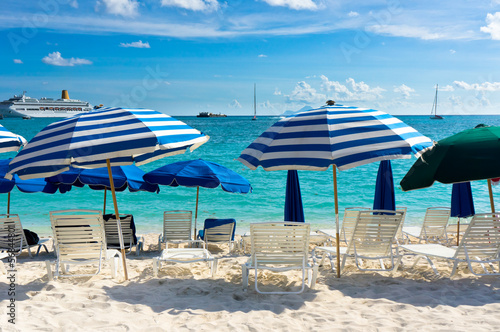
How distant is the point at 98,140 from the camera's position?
14.0 feet

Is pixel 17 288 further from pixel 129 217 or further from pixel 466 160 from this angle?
pixel 466 160

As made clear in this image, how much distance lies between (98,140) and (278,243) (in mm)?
2164

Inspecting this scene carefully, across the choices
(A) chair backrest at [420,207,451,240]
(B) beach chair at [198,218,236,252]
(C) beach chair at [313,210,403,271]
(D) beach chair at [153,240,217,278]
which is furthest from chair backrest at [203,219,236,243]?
(A) chair backrest at [420,207,451,240]

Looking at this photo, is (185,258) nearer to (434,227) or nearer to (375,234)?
(375,234)

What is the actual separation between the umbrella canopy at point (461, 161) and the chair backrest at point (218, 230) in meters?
4.05

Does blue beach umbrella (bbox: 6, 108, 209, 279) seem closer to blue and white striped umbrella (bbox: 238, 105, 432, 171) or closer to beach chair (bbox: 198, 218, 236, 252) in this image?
blue and white striped umbrella (bbox: 238, 105, 432, 171)

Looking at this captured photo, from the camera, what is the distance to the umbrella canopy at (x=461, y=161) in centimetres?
429

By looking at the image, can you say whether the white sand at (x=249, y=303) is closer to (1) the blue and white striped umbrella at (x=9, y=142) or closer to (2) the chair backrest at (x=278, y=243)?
(2) the chair backrest at (x=278, y=243)

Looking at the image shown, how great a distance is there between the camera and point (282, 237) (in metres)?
4.42

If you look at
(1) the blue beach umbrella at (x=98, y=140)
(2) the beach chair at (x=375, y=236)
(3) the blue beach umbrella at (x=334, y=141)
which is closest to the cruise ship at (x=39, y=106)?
(1) the blue beach umbrella at (x=98, y=140)

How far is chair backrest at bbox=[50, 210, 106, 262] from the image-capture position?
4.74m

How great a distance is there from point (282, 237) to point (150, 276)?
5.83 ft

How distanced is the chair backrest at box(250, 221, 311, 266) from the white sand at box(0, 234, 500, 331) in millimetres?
365

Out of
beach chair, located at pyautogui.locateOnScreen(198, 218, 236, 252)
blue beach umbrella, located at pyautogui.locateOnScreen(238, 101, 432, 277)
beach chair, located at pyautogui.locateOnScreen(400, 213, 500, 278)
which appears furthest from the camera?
beach chair, located at pyautogui.locateOnScreen(198, 218, 236, 252)
